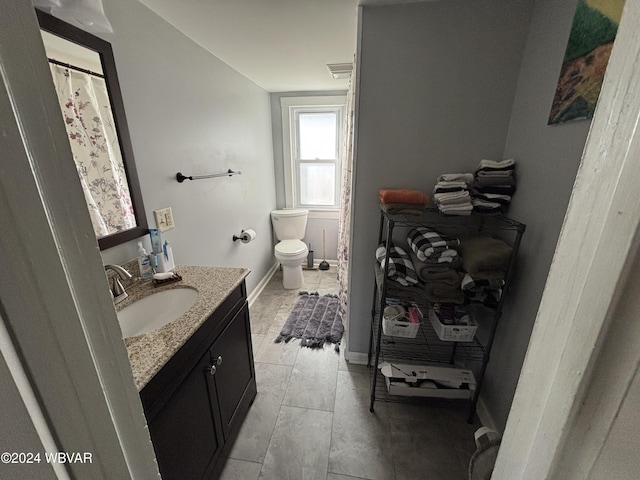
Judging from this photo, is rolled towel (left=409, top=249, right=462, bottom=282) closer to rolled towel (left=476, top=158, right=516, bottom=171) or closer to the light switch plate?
rolled towel (left=476, top=158, right=516, bottom=171)

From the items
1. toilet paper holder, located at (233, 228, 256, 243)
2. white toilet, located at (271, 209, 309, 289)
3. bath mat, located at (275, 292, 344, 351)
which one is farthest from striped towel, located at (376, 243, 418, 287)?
white toilet, located at (271, 209, 309, 289)

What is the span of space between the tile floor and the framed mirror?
122 centimetres

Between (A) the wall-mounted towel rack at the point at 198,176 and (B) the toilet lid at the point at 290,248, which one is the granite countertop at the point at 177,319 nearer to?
(A) the wall-mounted towel rack at the point at 198,176

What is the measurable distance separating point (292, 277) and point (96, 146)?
208cm

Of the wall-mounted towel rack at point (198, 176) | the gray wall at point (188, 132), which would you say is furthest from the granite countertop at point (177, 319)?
the wall-mounted towel rack at point (198, 176)

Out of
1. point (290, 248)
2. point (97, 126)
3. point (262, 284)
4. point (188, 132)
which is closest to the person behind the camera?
point (97, 126)

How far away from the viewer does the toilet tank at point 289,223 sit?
3080 mm

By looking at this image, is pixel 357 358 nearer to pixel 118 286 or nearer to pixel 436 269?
pixel 436 269

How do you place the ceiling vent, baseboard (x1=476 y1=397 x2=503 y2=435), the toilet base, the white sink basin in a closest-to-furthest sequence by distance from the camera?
the white sink basin < baseboard (x1=476 y1=397 x2=503 y2=435) < the ceiling vent < the toilet base

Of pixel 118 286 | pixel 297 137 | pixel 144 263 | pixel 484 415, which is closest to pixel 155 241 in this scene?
pixel 144 263

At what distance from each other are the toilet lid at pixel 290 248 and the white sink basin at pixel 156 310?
5.04 feet

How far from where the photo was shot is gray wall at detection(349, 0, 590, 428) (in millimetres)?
1066

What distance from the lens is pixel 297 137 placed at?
3154 millimetres

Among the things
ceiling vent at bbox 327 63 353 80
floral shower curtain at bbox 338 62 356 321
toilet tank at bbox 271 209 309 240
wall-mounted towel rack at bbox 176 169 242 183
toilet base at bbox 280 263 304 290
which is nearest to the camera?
wall-mounted towel rack at bbox 176 169 242 183
